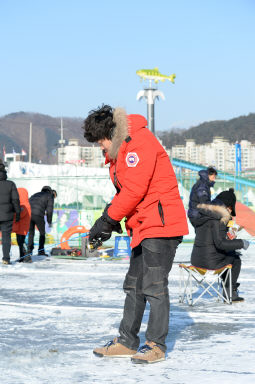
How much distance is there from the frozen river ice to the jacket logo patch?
1.25 meters

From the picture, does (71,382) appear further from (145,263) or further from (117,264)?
(117,264)

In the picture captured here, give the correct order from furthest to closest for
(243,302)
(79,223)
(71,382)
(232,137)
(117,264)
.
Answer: (232,137)
(79,223)
(117,264)
(243,302)
(71,382)

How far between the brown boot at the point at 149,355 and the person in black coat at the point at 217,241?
298 centimetres

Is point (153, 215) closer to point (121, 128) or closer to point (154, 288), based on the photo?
point (154, 288)

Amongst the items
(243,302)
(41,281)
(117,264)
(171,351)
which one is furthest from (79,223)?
(171,351)

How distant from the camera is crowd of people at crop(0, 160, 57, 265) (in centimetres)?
1116

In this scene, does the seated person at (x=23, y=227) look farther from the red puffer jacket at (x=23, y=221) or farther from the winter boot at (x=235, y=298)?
the winter boot at (x=235, y=298)

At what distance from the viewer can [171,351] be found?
4.70m

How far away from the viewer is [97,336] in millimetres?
5246

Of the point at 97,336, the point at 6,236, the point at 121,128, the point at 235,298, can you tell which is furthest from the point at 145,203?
the point at 6,236

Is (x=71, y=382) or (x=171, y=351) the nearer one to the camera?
(x=71, y=382)

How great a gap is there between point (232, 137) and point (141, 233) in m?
151

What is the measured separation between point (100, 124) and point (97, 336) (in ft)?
5.75

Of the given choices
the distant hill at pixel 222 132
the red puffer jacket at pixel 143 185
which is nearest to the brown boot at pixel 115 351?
the red puffer jacket at pixel 143 185
